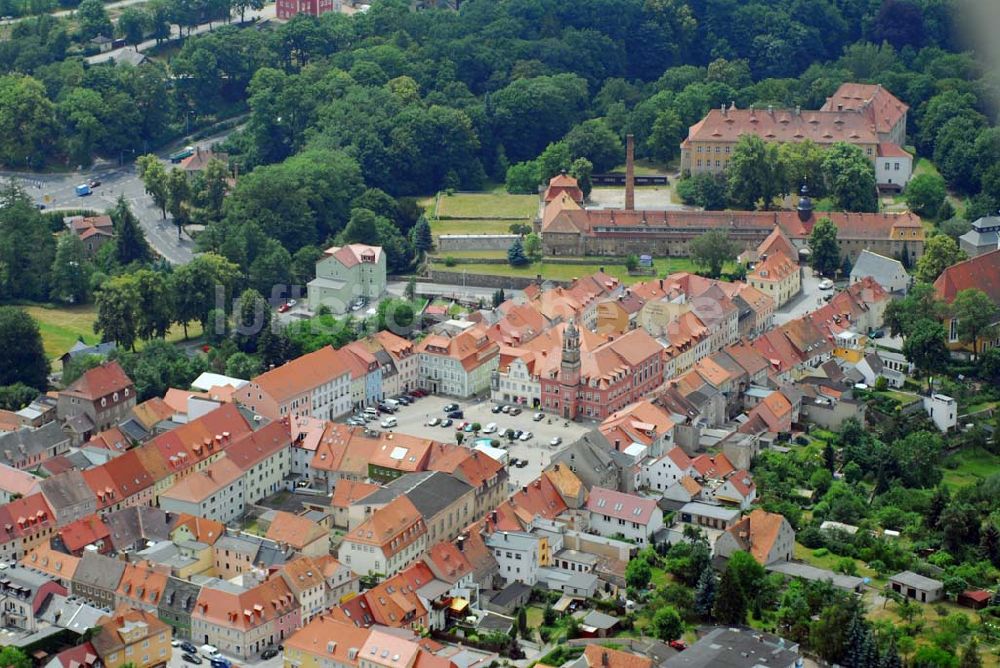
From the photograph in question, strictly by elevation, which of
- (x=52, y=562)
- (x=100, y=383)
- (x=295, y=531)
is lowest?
(x=52, y=562)

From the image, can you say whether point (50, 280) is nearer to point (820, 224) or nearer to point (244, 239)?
point (244, 239)

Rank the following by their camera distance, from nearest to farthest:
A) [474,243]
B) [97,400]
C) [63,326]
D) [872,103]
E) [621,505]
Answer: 1. [621,505]
2. [97,400]
3. [63,326]
4. [474,243]
5. [872,103]

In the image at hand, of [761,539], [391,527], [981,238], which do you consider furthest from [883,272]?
[391,527]

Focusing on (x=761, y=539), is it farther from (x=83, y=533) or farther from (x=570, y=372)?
(x=83, y=533)

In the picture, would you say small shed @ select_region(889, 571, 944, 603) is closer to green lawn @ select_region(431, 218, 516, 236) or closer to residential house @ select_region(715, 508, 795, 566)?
residential house @ select_region(715, 508, 795, 566)

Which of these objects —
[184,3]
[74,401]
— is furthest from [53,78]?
[74,401]

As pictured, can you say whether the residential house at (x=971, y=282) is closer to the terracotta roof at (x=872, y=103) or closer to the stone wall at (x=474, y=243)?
the terracotta roof at (x=872, y=103)

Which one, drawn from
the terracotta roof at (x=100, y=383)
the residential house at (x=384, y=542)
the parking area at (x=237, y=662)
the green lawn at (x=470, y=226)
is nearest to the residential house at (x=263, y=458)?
the residential house at (x=384, y=542)

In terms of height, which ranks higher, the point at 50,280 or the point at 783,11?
the point at 783,11
